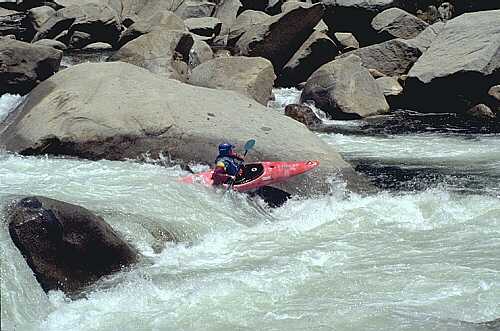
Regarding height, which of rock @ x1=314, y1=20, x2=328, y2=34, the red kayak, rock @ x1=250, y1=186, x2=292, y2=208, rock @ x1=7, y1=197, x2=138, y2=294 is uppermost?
rock @ x1=7, y1=197, x2=138, y2=294

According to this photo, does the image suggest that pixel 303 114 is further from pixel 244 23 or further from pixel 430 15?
pixel 430 15

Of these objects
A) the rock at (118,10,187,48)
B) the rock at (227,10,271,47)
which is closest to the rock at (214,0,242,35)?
the rock at (227,10,271,47)

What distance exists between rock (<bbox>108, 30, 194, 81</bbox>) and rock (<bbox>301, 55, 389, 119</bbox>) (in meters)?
2.54

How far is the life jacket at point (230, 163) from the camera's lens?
7.65 metres

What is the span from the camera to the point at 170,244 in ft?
20.7

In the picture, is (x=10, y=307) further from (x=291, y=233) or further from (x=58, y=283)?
(x=291, y=233)

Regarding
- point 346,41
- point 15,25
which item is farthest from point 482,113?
point 15,25

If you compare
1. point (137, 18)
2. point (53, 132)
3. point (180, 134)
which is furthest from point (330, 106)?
point (137, 18)

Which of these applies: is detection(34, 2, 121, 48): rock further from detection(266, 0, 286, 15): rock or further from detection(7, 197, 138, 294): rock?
detection(7, 197, 138, 294): rock

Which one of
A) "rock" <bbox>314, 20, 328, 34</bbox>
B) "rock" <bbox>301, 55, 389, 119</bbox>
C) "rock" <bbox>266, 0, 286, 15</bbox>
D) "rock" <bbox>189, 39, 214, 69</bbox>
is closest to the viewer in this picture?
"rock" <bbox>301, 55, 389, 119</bbox>

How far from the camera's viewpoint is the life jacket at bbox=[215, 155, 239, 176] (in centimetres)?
765

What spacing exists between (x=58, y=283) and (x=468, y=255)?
337 cm

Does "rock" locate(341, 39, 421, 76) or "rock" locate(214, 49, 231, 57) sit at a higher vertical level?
"rock" locate(341, 39, 421, 76)

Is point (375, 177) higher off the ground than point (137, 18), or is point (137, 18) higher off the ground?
point (375, 177)
